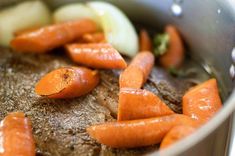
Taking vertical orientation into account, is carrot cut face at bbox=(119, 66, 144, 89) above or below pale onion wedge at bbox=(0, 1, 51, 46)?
below

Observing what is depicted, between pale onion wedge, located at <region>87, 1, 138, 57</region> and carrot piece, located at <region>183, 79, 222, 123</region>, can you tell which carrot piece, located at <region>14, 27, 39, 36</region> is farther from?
carrot piece, located at <region>183, 79, 222, 123</region>

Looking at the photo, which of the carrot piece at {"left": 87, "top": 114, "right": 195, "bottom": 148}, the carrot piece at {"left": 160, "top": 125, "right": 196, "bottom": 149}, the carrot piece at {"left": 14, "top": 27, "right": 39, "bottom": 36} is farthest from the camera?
the carrot piece at {"left": 14, "top": 27, "right": 39, "bottom": 36}

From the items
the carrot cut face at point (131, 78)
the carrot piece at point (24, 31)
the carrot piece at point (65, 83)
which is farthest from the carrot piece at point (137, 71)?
the carrot piece at point (24, 31)

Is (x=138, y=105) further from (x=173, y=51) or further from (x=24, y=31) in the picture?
(x=24, y=31)

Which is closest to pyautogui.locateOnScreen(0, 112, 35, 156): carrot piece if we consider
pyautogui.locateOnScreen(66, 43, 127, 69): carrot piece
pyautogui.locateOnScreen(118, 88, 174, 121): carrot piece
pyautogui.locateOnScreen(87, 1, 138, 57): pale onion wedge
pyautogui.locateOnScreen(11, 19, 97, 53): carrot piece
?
pyautogui.locateOnScreen(118, 88, 174, 121): carrot piece

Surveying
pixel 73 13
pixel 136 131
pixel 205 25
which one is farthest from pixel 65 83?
pixel 205 25

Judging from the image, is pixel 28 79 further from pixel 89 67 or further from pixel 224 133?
pixel 224 133

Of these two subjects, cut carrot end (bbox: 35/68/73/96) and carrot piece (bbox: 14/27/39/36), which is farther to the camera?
carrot piece (bbox: 14/27/39/36)
